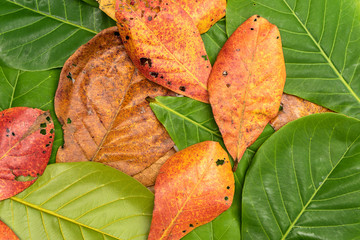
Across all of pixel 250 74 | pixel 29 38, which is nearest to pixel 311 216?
pixel 250 74

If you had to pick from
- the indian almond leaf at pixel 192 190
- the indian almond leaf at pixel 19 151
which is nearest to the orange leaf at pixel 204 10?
the indian almond leaf at pixel 192 190

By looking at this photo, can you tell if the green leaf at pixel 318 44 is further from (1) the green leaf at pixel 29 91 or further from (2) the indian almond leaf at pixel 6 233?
(2) the indian almond leaf at pixel 6 233

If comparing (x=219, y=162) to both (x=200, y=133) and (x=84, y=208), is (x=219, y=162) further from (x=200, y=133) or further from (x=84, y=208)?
(x=84, y=208)

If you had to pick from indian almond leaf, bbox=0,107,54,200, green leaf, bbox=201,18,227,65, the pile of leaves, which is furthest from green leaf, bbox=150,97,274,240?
indian almond leaf, bbox=0,107,54,200

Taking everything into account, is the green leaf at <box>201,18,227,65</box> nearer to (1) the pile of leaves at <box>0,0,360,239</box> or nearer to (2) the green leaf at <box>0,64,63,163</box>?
(1) the pile of leaves at <box>0,0,360,239</box>

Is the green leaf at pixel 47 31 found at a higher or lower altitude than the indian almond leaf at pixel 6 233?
higher

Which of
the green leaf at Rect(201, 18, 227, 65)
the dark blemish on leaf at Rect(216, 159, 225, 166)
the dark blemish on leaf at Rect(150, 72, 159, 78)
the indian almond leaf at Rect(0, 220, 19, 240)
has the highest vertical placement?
the green leaf at Rect(201, 18, 227, 65)

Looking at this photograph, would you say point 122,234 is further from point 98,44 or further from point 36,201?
point 98,44
